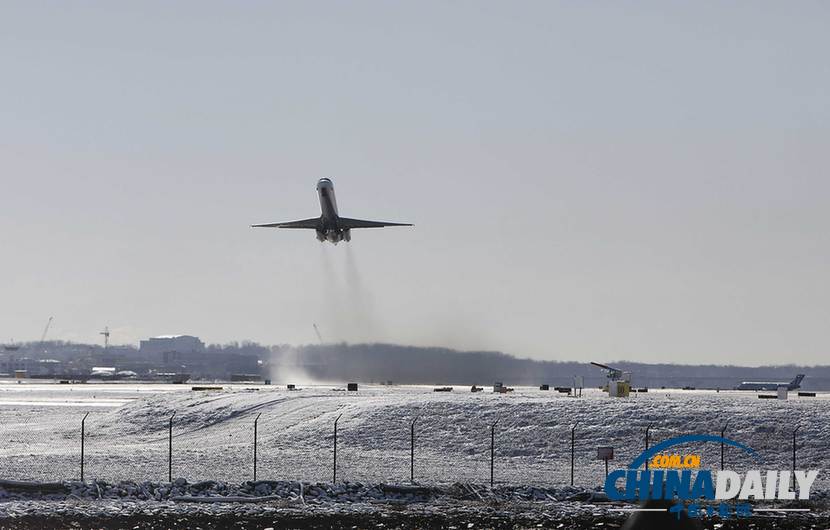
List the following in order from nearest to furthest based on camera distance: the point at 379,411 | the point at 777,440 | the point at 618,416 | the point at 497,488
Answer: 1. the point at 497,488
2. the point at 777,440
3. the point at 618,416
4. the point at 379,411

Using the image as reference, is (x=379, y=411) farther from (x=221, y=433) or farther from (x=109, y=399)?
(x=109, y=399)

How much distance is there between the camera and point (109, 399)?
122188 millimetres

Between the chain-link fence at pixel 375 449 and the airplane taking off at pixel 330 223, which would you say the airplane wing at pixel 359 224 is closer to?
the airplane taking off at pixel 330 223

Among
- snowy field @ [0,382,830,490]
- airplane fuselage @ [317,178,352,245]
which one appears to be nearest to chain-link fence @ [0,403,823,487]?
Answer: snowy field @ [0,382,830,490]

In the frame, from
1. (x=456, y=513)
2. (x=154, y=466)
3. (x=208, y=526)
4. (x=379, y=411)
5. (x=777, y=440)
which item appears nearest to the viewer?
(x=208, y=526)

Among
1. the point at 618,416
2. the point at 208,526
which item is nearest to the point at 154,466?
the point at 208,526

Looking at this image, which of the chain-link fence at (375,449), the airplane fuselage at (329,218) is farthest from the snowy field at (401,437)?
the airplane fuselage at (329,218)

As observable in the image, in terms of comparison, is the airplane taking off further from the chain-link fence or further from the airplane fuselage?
the chain-link fence

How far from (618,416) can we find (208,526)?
1357 inches

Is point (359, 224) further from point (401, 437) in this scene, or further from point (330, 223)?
point (401, 437)

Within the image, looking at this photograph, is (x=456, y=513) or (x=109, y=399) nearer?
(x=456, y=513)

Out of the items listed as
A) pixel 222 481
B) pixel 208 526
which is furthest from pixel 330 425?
pixel 208 526

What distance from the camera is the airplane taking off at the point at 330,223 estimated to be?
97125mm

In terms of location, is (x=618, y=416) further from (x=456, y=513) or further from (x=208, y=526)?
(x=208, y=526)
